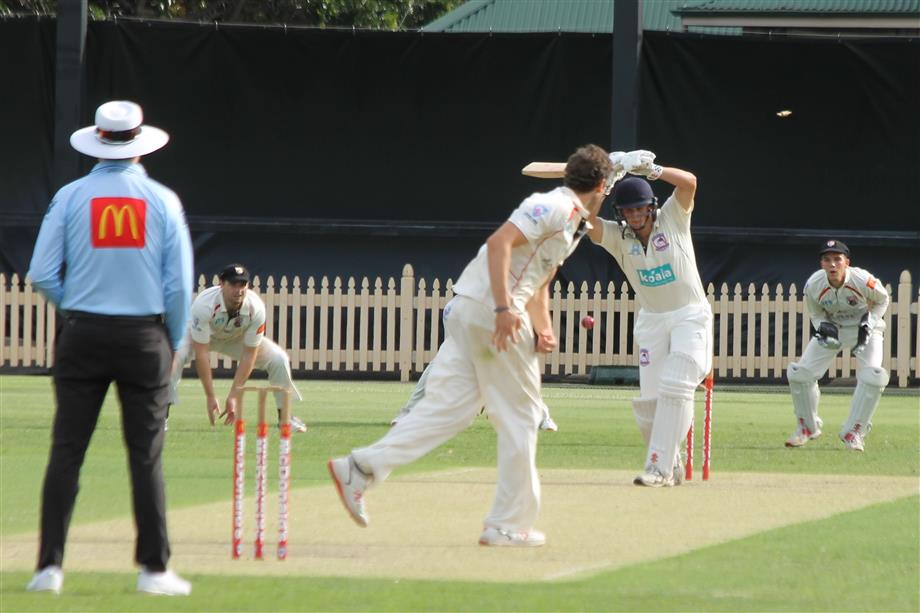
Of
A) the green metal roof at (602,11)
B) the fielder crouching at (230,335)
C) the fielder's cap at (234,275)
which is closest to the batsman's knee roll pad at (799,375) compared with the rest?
the fielder crouching at (230,335)

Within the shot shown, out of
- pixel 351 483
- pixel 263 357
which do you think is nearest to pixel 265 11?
pixel 263 357

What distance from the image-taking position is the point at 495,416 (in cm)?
Answer: 787

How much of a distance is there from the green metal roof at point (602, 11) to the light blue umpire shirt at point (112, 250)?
2288 cm

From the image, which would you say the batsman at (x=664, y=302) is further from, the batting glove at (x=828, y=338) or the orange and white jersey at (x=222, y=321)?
the orange and white jersey at (x=222, y=321)

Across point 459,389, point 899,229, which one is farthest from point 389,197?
point 459,389

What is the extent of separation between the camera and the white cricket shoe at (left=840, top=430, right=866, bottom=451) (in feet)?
44.8

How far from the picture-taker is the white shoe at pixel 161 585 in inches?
253

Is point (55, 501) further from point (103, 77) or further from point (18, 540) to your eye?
point (103, 77)

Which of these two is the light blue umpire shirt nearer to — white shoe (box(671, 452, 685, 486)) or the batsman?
the batsman

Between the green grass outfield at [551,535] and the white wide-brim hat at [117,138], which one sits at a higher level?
the white wide-brim hat at [117,138]

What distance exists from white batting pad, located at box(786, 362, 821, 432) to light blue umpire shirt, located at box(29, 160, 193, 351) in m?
8.73

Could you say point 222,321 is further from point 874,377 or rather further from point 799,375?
point 874,377

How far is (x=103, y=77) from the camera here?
24375mm

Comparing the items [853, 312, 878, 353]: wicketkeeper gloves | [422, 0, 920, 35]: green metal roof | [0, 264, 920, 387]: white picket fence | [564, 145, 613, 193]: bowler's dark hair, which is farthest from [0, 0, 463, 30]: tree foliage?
[564, 145, 613, 193]: bowler's dark hair
